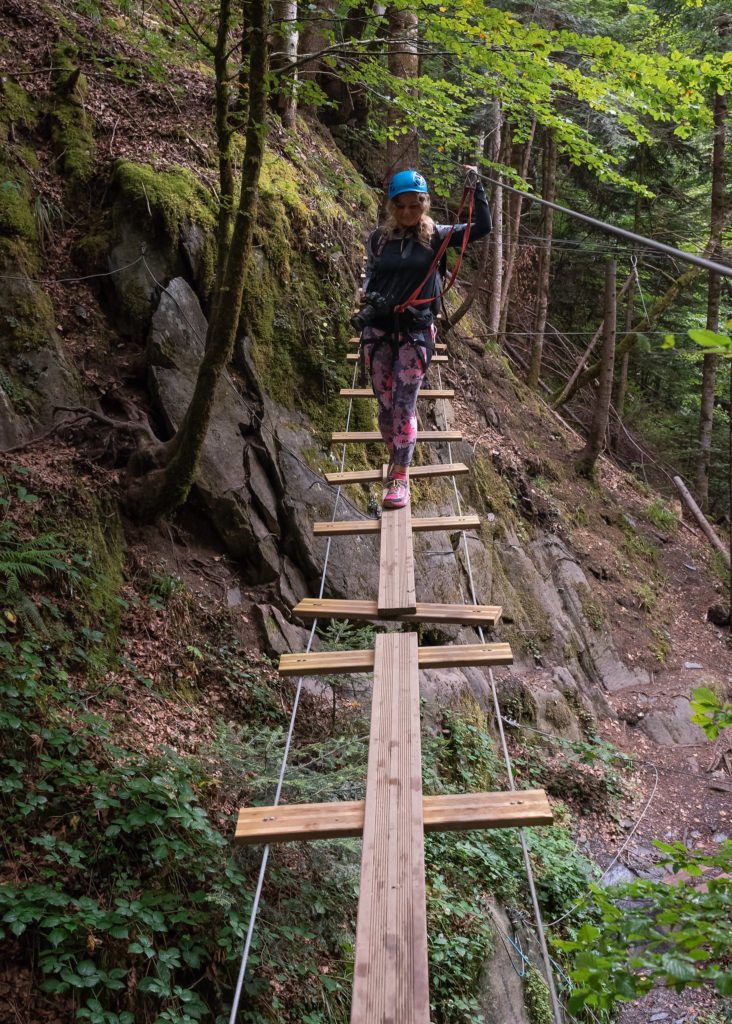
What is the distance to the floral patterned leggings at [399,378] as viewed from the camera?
4625 mm

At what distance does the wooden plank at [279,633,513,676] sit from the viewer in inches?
121

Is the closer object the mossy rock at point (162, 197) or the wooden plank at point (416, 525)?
the wooden plank at point (416, 525)

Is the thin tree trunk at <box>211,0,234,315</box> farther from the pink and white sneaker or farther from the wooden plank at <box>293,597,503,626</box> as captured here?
the wooden plank at <box>293,597,503,626</box>

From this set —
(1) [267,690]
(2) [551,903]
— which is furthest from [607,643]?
(1) [267,690]

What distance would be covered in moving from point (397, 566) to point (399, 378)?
4.50ft

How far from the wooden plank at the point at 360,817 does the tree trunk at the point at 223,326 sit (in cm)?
287

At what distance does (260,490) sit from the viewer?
18.5 feet

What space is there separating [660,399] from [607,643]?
374 inches

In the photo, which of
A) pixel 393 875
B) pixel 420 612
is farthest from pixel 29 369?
pixel 393 875

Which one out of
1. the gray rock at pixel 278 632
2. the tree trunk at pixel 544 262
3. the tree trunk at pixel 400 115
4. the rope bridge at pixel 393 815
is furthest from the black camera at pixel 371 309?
the tree trunk at pixel 544 262

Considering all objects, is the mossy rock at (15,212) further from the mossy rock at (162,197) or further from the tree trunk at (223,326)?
the tree trunk at (223,326)

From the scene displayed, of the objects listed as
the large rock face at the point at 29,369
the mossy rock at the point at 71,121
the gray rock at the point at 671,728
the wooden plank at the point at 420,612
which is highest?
the mossy rock at the point at 71,121

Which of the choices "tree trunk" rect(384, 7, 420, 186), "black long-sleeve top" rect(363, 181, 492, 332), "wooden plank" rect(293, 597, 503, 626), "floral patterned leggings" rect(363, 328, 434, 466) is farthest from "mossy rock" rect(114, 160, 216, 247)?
"wooden plank" rect(293, 597, 503, 626)

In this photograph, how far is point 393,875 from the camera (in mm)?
2074
